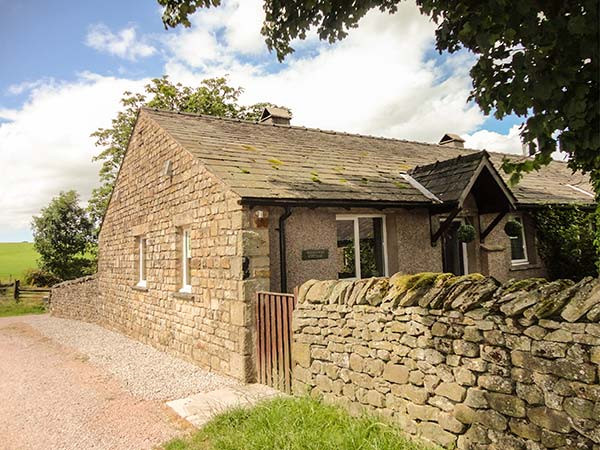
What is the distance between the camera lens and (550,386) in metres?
3.29

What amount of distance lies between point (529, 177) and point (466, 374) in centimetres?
1302

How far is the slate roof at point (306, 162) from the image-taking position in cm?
788

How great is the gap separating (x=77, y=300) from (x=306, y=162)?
12.8 metres

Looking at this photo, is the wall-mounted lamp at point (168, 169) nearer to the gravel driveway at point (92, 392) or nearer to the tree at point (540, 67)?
the gravel driveway at point (92, 392)

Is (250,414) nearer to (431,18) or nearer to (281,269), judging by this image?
(281,269)

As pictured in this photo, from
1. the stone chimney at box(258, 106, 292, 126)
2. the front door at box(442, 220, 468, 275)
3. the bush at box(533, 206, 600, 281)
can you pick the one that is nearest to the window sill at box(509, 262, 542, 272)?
the bush at box(533, 206, 600, 281)

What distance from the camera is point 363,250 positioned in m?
9.43

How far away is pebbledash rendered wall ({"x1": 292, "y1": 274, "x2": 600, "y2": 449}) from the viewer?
317 centimetres

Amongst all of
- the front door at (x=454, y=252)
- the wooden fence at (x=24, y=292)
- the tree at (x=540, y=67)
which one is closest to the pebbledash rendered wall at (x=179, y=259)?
the tree at (x=540, y=67)

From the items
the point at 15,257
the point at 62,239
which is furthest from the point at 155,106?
the point at 15,257

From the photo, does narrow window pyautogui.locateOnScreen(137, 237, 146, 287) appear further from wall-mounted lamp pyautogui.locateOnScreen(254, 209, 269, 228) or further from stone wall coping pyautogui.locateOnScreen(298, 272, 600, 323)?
stone wall coping pyautogui.locateOnScreen(298, 272, 600, 323)

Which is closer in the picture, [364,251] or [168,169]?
[364,251]

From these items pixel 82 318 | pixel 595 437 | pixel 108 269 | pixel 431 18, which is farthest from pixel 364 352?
pixel 82 318

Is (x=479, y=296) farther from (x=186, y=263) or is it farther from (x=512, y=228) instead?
(x=512, y=228)
